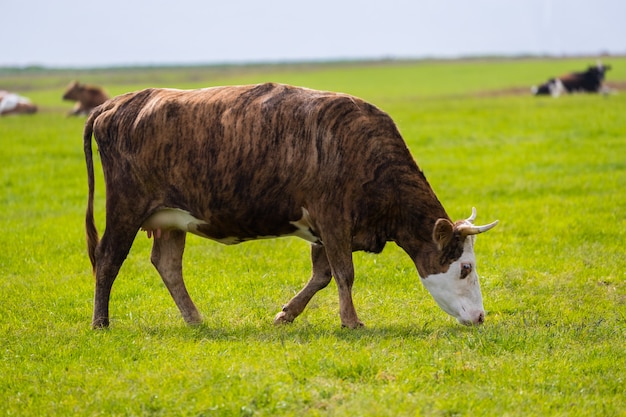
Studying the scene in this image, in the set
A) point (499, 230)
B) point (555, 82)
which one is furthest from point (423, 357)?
point (555, 82)

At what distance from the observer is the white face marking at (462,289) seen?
8.76m

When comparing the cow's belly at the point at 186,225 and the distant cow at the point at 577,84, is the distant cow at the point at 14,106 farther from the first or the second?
the cow's belly at the point at 186,225

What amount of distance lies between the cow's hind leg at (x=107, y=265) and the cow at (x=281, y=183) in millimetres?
11

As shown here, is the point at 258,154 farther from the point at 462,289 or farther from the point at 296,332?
the point at 462,289

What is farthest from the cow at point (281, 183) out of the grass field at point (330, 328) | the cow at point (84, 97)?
the cow at point (84, 97)

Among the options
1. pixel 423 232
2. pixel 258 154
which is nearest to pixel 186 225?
pixel 258 154

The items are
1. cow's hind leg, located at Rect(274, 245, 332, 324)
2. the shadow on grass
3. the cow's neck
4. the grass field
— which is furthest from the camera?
cow's hind leg, located at Rect(274, 245, 332, 324)

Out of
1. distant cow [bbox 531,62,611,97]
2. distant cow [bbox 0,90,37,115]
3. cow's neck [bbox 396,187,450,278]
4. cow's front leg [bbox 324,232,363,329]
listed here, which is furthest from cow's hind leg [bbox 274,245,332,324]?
distant cow [bbox 531,62,611,97]

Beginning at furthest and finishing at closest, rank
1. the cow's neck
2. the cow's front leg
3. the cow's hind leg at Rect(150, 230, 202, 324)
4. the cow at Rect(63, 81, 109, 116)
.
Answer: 1. the cow at Rect(63, 81, 109, 116)
2. the cow's hind leg at Rect(150, 230, 202, 324)
3. the cow's neck
4. the cow's front leg

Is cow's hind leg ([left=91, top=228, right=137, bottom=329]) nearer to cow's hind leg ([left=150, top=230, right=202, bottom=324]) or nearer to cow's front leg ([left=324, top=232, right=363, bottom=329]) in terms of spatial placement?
cow's hind leg ([left=150, top=230, right=202, bottom=324])

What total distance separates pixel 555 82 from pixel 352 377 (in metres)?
37.0

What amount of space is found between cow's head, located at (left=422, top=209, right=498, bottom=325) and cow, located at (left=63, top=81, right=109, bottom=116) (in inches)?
1113

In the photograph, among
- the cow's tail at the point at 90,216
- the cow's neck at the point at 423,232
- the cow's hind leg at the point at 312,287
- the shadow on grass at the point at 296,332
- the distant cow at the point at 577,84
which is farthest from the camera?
the distant cow at the point at 577,84

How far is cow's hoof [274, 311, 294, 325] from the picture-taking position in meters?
9.04
